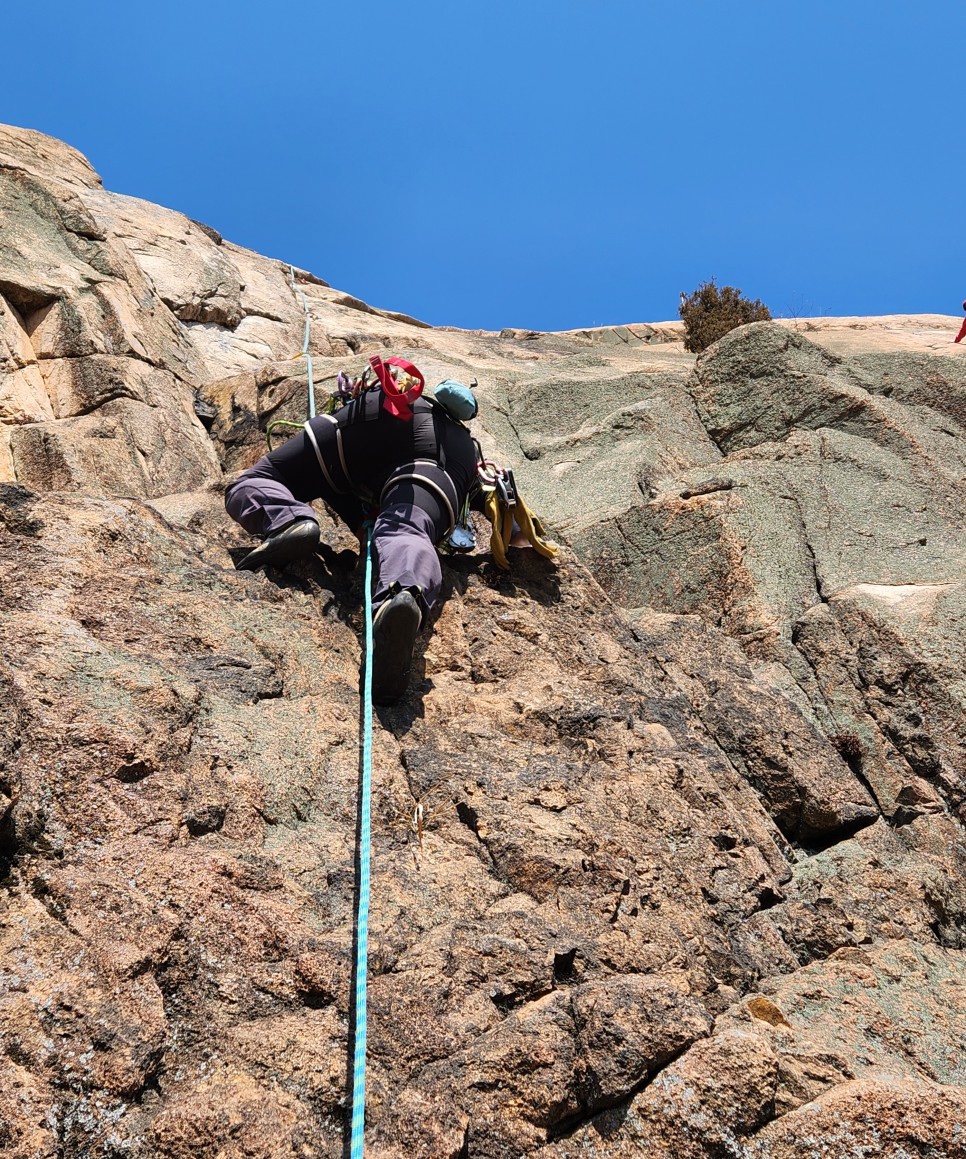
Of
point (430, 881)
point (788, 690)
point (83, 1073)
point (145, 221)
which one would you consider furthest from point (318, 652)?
point (145, 221)

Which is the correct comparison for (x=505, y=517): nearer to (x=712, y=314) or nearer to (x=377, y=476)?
(x=377, y=476)

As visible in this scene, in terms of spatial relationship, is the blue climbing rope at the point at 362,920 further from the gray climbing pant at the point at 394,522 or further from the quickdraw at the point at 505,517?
the quickdraw at the point at 505,517

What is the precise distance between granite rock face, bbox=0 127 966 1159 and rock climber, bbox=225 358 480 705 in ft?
1.13

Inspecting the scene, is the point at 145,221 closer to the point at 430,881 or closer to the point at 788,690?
the point at 788,690

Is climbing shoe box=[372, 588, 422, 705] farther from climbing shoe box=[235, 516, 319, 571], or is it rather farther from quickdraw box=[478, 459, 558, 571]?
quickdraw box=[478, 459, 558, 571]

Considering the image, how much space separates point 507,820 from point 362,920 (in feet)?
4.01

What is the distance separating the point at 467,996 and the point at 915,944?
2512 millimetres

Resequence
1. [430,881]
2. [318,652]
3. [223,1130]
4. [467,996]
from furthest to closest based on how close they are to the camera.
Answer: [318,652] < [430,881] < [467,996] < [223,1130]

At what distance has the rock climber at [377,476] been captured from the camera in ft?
21.1

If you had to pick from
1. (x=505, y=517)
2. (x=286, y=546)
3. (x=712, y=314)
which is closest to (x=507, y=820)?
(x=286, y=546)

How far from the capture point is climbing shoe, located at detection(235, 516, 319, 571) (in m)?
6.38

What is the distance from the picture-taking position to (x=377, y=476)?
713cm

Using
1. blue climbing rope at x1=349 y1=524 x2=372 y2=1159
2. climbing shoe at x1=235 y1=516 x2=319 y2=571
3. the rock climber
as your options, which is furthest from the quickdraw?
blue climbing rope at x1=349 y1=524 x2=372 y2=1159

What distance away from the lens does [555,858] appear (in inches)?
197
